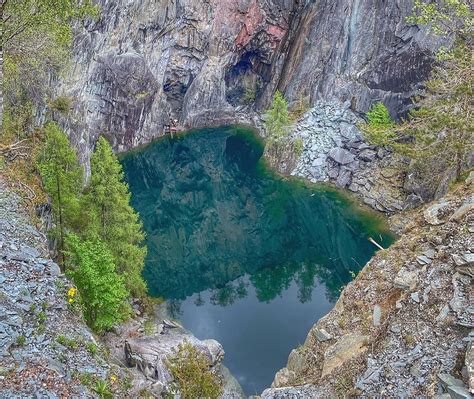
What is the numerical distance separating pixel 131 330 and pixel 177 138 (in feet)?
132

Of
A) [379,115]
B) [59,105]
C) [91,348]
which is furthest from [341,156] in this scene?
[91,348]

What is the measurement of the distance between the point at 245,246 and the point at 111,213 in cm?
1876

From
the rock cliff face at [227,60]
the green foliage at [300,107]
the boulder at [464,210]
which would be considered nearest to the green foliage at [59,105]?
the rock cliff face at [227,60]

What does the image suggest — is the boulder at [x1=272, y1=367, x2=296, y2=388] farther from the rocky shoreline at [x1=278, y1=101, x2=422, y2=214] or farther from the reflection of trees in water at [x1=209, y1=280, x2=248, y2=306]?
the rocky shoreline at [x1=278, y1=101, x2=422, y2=214]

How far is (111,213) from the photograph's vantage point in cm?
2691

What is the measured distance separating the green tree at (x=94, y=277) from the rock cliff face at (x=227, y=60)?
3172 cm

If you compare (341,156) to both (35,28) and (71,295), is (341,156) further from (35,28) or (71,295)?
(71,295)

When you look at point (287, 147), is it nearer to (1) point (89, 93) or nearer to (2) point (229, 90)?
(2) point (229, 90)

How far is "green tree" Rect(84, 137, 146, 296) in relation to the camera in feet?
84.8

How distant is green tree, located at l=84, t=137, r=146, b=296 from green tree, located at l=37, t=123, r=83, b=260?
37.8 inches

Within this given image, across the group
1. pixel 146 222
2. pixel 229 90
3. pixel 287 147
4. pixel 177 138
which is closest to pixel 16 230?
pixel 146 222

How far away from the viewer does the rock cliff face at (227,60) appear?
2077 inches

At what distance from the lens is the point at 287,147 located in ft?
181

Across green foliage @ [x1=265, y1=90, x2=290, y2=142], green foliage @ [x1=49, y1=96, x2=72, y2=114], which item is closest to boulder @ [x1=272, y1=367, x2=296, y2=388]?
green foliage @ [x1=49, y1=96, x2=72, y2=114]
